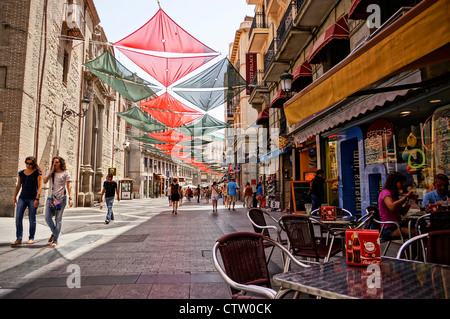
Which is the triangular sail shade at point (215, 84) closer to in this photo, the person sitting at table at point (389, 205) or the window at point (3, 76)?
the window at point (3, 76)

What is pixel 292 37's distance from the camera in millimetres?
Result: 12094

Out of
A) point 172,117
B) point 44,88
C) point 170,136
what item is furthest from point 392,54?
point 170,136

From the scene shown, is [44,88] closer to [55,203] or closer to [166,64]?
[166,64]

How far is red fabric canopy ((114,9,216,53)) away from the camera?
33.4 feet

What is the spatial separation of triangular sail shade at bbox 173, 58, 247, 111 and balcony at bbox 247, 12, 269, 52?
9.93 metres

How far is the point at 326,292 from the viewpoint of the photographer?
1389 millimetres

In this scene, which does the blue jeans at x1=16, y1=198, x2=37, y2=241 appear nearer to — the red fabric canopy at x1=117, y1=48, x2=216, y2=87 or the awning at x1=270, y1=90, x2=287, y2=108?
the red fabric canopy at x1=117, y1=48, x2=216, y2=87

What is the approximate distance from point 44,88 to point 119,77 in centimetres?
452

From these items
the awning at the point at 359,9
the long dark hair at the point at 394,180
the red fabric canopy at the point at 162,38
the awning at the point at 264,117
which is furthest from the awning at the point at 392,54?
the awning at the point at 264,117

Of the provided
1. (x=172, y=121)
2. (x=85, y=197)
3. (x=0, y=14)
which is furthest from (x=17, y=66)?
(x=85, y=197)

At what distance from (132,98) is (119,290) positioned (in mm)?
10500
